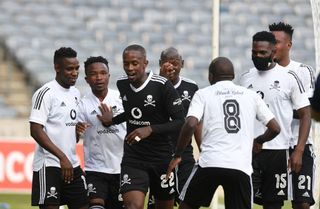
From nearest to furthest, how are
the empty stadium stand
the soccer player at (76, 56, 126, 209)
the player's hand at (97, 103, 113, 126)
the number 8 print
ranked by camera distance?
the number 8 print
the player's hand at (97, 103, 113, 126)
the soccer player at (76, 56, 126, 209)
the empty stadium stand

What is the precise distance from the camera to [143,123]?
33.6ft

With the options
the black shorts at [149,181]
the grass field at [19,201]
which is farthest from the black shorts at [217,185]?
the grass field at [19,201]

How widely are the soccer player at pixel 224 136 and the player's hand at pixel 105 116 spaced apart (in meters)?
1.96

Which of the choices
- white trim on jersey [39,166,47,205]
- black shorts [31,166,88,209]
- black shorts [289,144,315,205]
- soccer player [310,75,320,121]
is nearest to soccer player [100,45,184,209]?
black shorts [31,166,88,209]

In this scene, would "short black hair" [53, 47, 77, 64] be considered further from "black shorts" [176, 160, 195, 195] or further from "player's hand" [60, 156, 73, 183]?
"black shorts" [176, 160, 195, 195]

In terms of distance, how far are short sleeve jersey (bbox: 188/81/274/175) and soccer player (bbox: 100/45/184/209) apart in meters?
1.09

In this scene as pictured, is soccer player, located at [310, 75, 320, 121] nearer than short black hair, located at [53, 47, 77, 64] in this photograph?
Yes

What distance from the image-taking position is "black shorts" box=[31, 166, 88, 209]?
10.3 m

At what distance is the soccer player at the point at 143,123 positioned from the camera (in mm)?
10109

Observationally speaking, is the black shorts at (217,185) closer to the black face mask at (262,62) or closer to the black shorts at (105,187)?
the black face mask at (262,62)

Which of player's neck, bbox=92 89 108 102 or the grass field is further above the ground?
player's neck, bbox=92 89 108 102

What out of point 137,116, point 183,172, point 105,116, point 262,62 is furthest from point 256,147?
point 105,116

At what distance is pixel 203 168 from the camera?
9.07 meters

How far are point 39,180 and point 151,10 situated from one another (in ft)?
52.8
